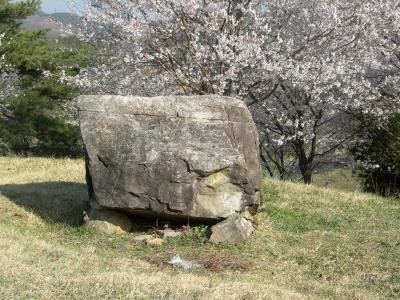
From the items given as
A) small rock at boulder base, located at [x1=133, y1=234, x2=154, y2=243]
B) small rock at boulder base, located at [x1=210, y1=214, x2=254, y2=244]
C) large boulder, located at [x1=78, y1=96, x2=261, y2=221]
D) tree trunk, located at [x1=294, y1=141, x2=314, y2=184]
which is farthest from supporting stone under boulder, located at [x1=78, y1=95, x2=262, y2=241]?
tree trunk, located at [x1=294, y1=141, x2=314, y2=184]

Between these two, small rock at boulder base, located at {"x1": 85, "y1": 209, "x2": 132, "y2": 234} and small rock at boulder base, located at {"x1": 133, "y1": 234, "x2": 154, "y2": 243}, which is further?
small rock at boulder base, located at {"x1": 85, "y1": 209, "x2": 132, "y2": 234}

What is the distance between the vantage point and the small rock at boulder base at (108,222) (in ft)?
27.9

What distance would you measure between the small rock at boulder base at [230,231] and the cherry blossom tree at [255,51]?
3540 millimetres

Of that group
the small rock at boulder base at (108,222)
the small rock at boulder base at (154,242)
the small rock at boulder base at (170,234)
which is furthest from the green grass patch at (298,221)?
the small rock at boulder base at (108,222)

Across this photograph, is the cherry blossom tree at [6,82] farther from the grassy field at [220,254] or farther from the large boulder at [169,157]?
the large boulder at [169,157]

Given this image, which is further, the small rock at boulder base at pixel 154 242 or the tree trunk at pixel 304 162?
the tree trunk at pixel 304 162

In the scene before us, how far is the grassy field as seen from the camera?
218 inches

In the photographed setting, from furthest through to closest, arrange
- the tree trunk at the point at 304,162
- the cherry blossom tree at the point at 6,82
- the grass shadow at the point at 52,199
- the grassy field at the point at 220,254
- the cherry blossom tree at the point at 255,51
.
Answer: the cherry blossom tree at the point at 6,82 < the tree trunk at the point at 304,162 < the cherry blossom tree at the point at 255,51 < the grass shadow at the point at 52,199 < the grassy field at the point at 220,254

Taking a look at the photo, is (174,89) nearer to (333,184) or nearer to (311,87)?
(311,87)

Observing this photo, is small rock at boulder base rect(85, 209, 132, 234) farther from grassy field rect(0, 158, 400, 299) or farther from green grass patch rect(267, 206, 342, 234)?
green grass patch rect(267, 206, 342, 234)

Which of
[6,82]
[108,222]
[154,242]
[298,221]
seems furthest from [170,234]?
[6,82]

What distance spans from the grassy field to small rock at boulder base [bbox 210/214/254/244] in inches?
5.1

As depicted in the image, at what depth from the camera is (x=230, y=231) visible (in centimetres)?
816

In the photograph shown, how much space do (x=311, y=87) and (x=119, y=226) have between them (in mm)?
5450
